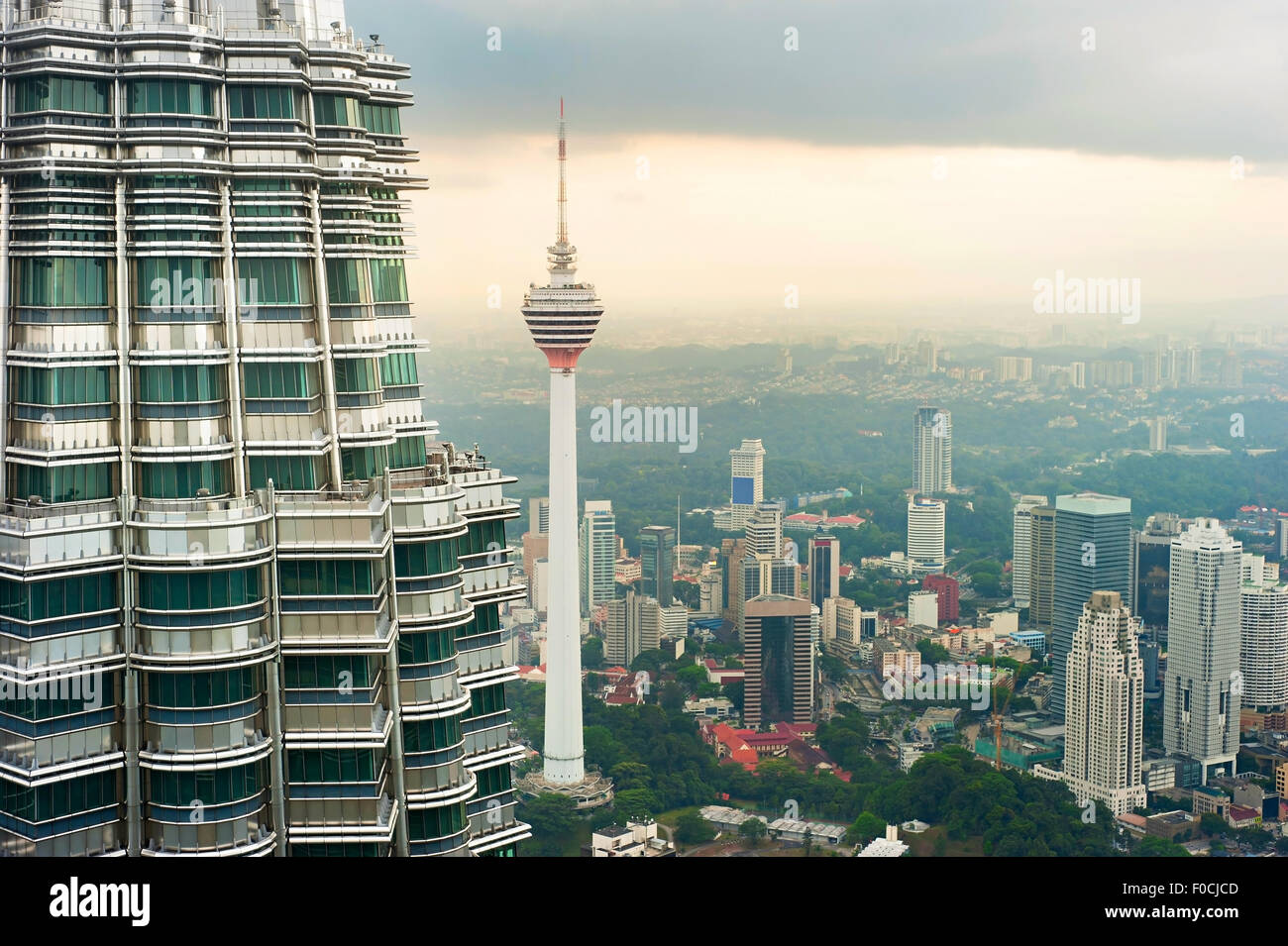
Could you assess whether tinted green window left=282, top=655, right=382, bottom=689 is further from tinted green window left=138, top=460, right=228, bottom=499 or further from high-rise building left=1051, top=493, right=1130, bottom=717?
high-rise building left=1051, top=493, right=1130, bottom=717

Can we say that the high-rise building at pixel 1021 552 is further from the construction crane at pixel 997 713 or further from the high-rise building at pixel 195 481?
the high-rise building at pixel 195 481

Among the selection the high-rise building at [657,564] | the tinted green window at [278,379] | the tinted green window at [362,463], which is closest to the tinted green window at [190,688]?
the tinted green window at [362,463]

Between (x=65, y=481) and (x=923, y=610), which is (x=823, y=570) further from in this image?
(x=65, y=481)

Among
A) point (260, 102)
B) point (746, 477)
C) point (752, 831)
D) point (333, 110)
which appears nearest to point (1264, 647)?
point (752, 831)

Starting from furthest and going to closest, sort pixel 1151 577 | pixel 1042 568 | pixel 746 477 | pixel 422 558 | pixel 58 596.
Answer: pixel 746 477 → pixel 1042 568 → pixel 1151 577 → pixel 422 558 → pixel 58 596

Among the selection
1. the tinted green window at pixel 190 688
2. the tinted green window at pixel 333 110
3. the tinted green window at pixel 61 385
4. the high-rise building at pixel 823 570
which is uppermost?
the tinted green window at pixel 333 110

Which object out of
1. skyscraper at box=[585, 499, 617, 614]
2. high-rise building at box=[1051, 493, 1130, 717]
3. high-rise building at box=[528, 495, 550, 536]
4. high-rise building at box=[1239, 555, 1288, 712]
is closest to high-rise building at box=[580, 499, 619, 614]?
skyscraper at box=[585, 499, 617, 614]
